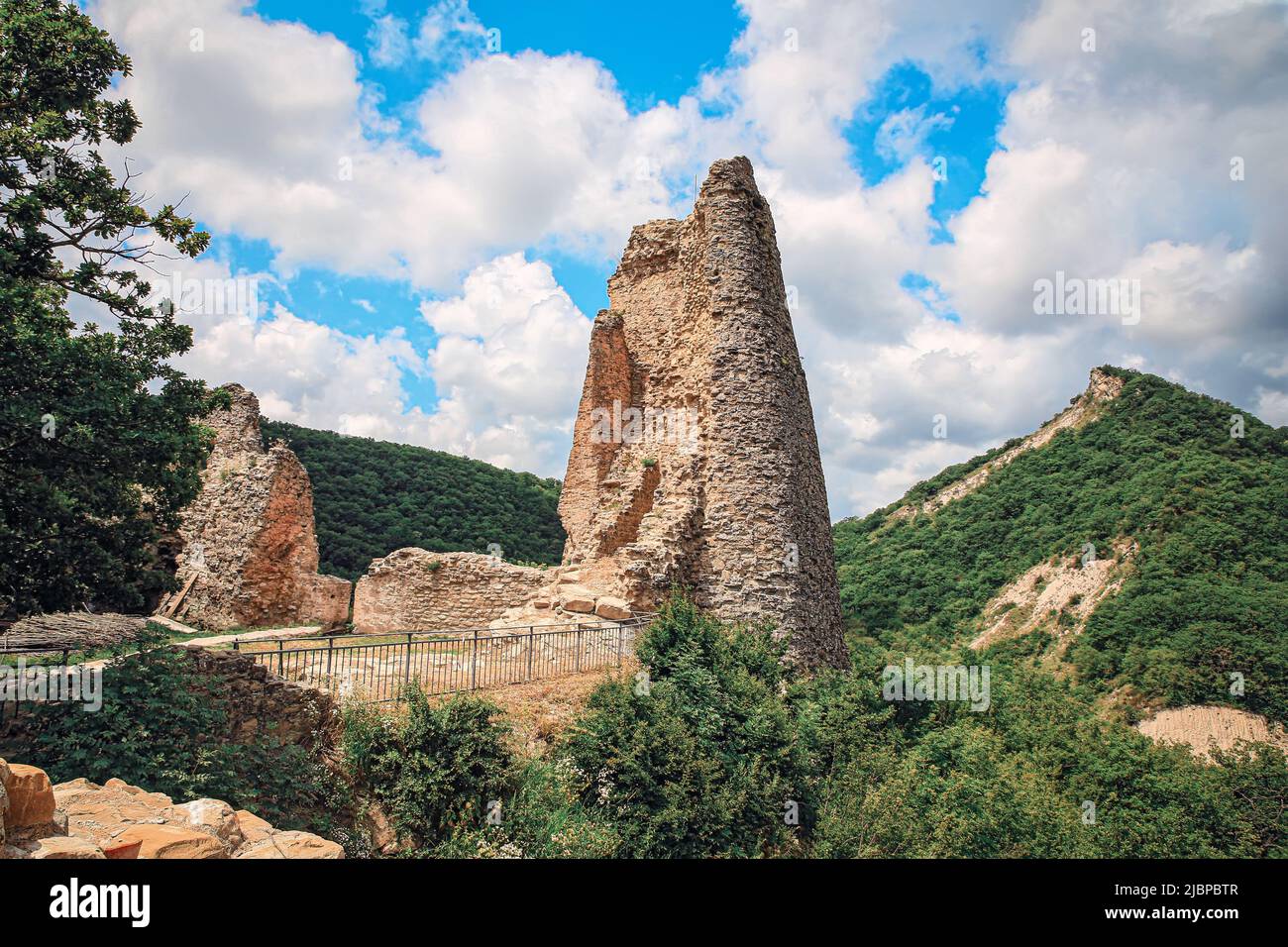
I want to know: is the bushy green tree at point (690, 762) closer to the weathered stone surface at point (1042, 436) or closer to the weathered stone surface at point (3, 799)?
the weathered stone surface at point (3, 799)

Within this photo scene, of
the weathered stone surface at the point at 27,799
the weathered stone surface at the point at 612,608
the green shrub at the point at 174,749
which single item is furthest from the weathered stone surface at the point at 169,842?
the weathered stone surface at the point at 612,608

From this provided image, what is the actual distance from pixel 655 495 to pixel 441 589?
227 inches

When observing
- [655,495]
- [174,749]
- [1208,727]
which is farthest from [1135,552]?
[174,749]

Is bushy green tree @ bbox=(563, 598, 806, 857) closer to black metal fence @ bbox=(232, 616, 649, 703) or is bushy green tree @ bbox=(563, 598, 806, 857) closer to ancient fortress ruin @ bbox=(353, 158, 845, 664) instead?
black metal fence @ bbox=(232, 616, 649, 703)

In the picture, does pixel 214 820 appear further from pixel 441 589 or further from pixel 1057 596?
pixel 1057 596

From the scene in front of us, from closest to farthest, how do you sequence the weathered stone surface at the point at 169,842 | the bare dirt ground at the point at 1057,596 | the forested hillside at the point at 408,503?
the weathered stone surface at the point at 169,842
the forested hillside at the point at 408,503
the bare dirt ground at the point at 1057,596

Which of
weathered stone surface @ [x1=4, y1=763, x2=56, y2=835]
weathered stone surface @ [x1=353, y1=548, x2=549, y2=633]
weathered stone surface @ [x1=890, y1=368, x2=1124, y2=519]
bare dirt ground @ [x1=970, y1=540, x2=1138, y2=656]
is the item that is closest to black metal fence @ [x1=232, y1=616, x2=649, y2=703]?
weathered stone surface @ [x1=353, y1=548, x2=549, y2=633]

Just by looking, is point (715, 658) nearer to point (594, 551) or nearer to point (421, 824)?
point (594, 551)

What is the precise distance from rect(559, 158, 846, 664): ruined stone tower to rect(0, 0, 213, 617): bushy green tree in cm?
704

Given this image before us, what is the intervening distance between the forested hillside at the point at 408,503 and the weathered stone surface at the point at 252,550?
35.2 ft

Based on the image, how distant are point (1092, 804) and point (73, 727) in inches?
660

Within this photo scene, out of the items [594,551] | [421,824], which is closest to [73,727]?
[421,824]

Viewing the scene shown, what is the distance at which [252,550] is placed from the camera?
1644 centimetres

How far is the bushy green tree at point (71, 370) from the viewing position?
8047 millimetres
